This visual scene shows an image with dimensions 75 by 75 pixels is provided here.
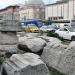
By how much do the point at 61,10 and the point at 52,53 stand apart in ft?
287

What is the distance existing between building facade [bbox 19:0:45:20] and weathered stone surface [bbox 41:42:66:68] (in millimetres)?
106537

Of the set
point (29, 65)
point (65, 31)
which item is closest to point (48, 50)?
point (29, 65)

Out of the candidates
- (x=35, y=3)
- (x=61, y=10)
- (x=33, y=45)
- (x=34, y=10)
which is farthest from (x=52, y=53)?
(x=35, y=3)

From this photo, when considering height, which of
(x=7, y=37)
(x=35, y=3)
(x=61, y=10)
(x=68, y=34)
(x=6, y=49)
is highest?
(x=35, y=3)

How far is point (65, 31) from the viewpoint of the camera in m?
31.3

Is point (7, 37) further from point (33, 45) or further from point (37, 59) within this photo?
point (37, 59)

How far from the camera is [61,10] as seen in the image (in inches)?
3812

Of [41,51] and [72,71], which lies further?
[41,51]

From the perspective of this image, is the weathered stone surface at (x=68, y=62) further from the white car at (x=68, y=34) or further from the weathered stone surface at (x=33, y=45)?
the white car at (x=68, y=34)

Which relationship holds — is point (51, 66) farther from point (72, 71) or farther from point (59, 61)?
point (72, 71)

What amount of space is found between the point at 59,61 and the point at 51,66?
580mm

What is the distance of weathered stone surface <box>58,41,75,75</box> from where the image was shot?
8.49 metres

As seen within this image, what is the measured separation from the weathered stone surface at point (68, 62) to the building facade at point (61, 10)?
255ft

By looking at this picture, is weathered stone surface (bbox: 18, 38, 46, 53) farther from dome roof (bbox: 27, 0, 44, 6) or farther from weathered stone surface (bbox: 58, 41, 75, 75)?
dome roof (bbox: 27, 0, 44, 6)
